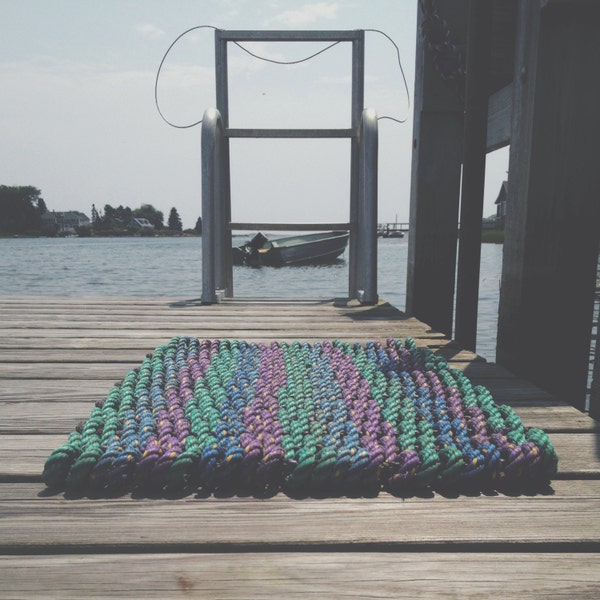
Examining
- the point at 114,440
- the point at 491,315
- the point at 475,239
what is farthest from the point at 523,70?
the point at 491,315

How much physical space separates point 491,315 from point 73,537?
A: 390 inches

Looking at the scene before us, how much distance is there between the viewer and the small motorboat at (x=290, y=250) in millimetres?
27516

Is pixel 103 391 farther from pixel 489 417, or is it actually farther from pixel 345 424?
pixel 489 417

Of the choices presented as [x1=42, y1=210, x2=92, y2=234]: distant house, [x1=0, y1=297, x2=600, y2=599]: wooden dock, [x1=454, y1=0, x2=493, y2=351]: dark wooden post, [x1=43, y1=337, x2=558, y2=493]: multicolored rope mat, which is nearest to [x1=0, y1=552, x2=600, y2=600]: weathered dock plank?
[x1=0, y1=297, x2=600, y2=599]: wooden dock

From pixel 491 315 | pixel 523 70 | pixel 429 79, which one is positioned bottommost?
pixel 491 315

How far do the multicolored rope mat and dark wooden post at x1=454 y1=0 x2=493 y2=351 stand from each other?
0.90 m

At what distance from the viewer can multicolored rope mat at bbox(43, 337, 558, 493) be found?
1177 millimetres

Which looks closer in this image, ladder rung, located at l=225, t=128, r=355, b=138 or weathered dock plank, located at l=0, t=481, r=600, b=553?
weathered dock plank, located at l=0, t=481, r=600, b=553

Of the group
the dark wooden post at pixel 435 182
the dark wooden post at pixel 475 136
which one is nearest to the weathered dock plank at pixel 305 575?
Answer: the dark wooden post at pixel 475 136

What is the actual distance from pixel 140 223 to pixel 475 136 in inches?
4815

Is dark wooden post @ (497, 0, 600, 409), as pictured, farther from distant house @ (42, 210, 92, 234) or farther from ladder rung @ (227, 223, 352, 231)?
distant house @ (42, 210, 92, 234)

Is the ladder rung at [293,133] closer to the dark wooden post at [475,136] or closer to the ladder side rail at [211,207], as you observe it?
the ladder side rail at [211,207]

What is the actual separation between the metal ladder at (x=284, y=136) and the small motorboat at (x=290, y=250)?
22630 millimetres

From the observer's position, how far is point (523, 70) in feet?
6.91
